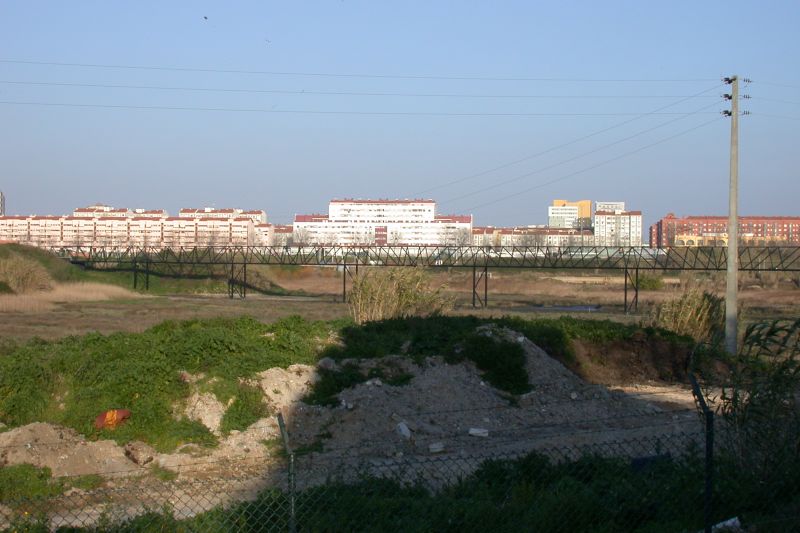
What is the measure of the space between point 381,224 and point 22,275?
2648 inches

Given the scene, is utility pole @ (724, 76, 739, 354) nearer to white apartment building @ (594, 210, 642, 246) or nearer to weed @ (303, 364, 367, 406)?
weed @ (303, 364, 367, 406)

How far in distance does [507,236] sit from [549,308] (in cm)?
5528

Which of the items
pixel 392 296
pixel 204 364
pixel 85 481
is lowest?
pixel 85 481

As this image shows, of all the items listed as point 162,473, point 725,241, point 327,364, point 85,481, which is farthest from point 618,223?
point 85,481

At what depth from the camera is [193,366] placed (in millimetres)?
14531

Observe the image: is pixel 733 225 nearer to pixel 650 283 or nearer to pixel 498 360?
pixel 498 360

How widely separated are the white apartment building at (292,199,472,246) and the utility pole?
6505cm

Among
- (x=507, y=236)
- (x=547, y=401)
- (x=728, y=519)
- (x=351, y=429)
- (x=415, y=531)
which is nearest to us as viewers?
(x=415, y=531)

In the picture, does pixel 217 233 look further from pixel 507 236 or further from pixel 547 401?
pixel 547 401

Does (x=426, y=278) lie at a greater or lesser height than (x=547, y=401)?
greater

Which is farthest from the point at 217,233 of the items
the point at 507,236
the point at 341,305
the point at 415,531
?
the point at 415,531

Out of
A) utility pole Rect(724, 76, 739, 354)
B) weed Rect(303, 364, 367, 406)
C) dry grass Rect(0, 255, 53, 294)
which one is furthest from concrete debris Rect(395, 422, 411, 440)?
dry grass Rect(0, 255, 53, 294)

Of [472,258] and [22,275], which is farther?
[472,258]

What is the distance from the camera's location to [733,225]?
24.7 meters
